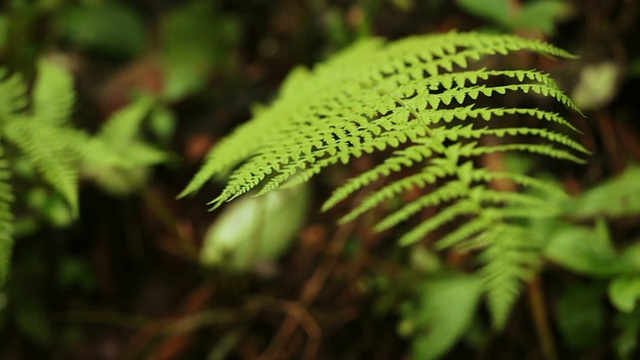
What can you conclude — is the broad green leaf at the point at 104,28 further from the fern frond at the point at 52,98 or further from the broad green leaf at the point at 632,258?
the broad green leaf at the point at 632,258

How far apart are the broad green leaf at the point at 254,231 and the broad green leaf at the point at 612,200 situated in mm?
835

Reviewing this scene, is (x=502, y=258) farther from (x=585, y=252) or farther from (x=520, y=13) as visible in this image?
(x=520, y=13)

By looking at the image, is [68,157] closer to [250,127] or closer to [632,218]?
[250,127]

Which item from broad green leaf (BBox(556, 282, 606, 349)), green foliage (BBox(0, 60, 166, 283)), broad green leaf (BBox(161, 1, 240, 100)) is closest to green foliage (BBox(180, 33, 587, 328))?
broad green leaf (BBox(556, 282, 606, 349))

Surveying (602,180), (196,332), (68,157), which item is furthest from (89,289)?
(602,180)

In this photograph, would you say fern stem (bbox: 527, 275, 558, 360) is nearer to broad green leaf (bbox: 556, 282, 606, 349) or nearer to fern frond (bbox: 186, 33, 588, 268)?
broad green leaf (bbox: 556, 282, 606, 349)

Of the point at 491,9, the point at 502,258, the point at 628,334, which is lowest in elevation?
the point at 628,334

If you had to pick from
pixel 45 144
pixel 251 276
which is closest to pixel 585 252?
pixel 251 276

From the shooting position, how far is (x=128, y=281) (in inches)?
87.1

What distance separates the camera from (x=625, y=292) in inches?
48.4

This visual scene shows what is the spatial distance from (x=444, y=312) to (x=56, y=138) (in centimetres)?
114

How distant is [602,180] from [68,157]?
1.59 meters

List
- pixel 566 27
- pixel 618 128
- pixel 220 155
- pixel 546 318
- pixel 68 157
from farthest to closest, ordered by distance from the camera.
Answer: pixel 566 27
pixel 618 128
pixel 68 157
pixel 546 318
pixel 220 155

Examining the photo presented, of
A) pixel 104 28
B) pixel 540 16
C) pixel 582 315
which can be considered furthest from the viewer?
pixel 104 28
